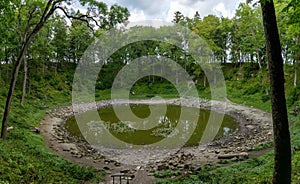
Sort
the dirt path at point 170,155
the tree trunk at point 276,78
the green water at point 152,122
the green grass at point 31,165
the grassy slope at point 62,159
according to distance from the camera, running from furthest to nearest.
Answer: the green water at point 152,122, the dirt path at point 170,155, the grassy slope at point 62,159, the green grass at point 31,165, the tree trunk at point 276,78

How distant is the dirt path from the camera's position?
1277 centimetres

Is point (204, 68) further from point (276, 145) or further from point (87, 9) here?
point (276, 145)

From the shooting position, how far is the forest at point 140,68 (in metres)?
8.53

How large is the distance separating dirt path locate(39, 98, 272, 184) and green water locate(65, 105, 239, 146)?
124 centimetres

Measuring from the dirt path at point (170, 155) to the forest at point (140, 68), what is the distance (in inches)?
26.5

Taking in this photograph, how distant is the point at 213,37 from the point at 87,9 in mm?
39115

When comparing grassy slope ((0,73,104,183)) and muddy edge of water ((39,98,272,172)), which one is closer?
grassy slope ((0,73,104,183))

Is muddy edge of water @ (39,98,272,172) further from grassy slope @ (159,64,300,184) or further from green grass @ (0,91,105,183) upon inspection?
grassy slope @ (159,64,300,184)

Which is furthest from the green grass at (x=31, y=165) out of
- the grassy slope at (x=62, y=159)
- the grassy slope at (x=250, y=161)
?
the grassy slope at (x=250, y=161)

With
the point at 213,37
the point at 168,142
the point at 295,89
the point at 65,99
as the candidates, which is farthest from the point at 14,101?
the point at 213,37

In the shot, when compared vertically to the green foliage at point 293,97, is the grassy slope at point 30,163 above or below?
below

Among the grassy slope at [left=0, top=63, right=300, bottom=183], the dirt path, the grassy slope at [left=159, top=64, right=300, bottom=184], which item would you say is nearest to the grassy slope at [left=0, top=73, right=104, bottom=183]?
the grassy slope at [left=0, top=63, right=300, bottom=183]

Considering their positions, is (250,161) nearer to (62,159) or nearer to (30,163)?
(62,159)

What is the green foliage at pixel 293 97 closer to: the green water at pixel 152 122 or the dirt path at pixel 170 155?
the dirt path at pixel 170 155
